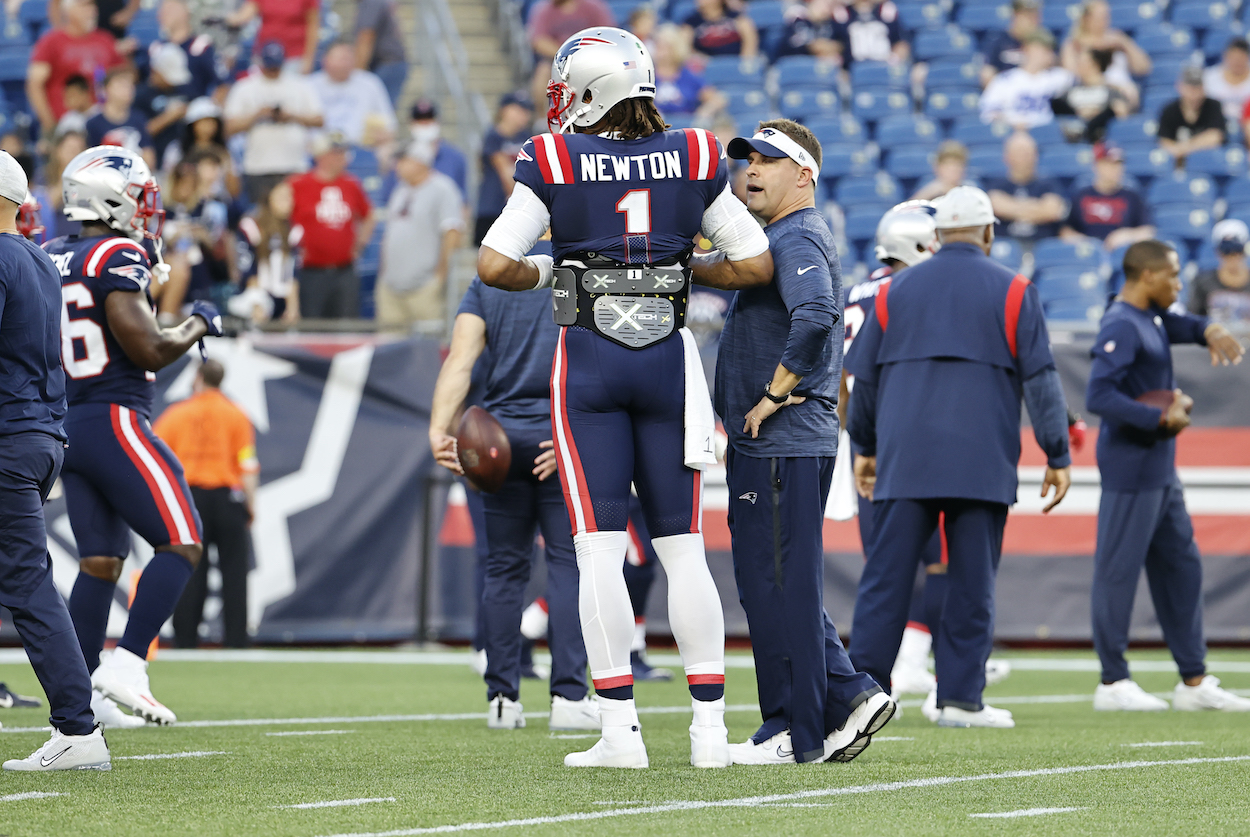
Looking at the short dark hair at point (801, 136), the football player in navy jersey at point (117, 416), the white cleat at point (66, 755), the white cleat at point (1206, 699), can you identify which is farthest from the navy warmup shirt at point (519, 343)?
the white cleat at point (1206, 699)

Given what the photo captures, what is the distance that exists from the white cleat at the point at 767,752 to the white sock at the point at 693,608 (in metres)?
0.34

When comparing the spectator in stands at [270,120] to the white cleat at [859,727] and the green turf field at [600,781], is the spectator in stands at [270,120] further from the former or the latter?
the white cleat at [859,727]

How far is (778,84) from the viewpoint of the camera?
51.7 feet

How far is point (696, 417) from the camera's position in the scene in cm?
488

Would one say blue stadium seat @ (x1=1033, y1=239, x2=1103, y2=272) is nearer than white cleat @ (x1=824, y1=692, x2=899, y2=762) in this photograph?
No

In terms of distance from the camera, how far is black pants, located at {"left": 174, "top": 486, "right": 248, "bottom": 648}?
34.3 ft

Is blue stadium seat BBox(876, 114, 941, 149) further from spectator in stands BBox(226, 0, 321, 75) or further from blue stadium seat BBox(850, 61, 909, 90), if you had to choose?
spectator in stands BBox(226, 0, 321, 75)

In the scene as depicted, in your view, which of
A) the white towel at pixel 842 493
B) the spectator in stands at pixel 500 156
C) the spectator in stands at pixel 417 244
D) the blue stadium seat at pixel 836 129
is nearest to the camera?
the white towel at pixel 842 493

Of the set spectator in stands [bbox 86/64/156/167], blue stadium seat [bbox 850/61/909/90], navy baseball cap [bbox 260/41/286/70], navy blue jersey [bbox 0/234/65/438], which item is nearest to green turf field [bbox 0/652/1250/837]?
navy blue jersey [bbox 0/234/65/438]

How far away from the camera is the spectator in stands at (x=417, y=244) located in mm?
12680

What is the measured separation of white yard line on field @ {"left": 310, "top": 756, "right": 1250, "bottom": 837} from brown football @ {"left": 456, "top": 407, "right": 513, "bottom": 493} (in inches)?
82.2

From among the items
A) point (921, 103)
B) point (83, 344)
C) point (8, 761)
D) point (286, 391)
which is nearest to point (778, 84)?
point (921, 103)

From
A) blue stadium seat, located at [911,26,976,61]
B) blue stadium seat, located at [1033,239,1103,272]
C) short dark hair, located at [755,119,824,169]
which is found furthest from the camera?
blue stadium seat, located at [911,26,976,61]

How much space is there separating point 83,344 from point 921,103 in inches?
453
